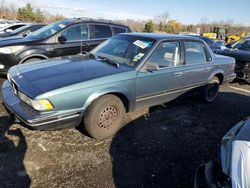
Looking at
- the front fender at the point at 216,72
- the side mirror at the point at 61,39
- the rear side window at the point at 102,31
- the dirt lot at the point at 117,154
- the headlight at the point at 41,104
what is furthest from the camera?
the rear side window at the point at 102,31

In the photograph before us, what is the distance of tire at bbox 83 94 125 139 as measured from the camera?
366 centimetres

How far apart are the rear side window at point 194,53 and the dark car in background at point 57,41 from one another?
3.08m

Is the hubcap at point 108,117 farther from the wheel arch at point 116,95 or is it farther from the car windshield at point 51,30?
the car windshield at point 51,30

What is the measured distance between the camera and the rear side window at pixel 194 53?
5.08m

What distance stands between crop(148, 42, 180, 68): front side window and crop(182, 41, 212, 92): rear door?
253 mm

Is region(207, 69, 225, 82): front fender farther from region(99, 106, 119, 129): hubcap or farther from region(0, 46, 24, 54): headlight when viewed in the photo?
region(0, 46, 24, 54): headlight

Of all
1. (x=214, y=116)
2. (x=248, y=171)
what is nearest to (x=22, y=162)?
(x=248, y=171)

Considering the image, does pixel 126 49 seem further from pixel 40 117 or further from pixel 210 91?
pixel 210 91

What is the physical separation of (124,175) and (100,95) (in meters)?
1.21

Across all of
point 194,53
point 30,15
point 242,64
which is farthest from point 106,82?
point 30,15

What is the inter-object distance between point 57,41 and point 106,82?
353 cm

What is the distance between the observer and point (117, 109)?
400 cm

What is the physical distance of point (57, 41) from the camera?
6609mm

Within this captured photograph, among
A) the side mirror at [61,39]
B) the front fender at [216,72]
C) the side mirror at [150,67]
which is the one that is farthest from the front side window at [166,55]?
the side mirror at [61,39]
